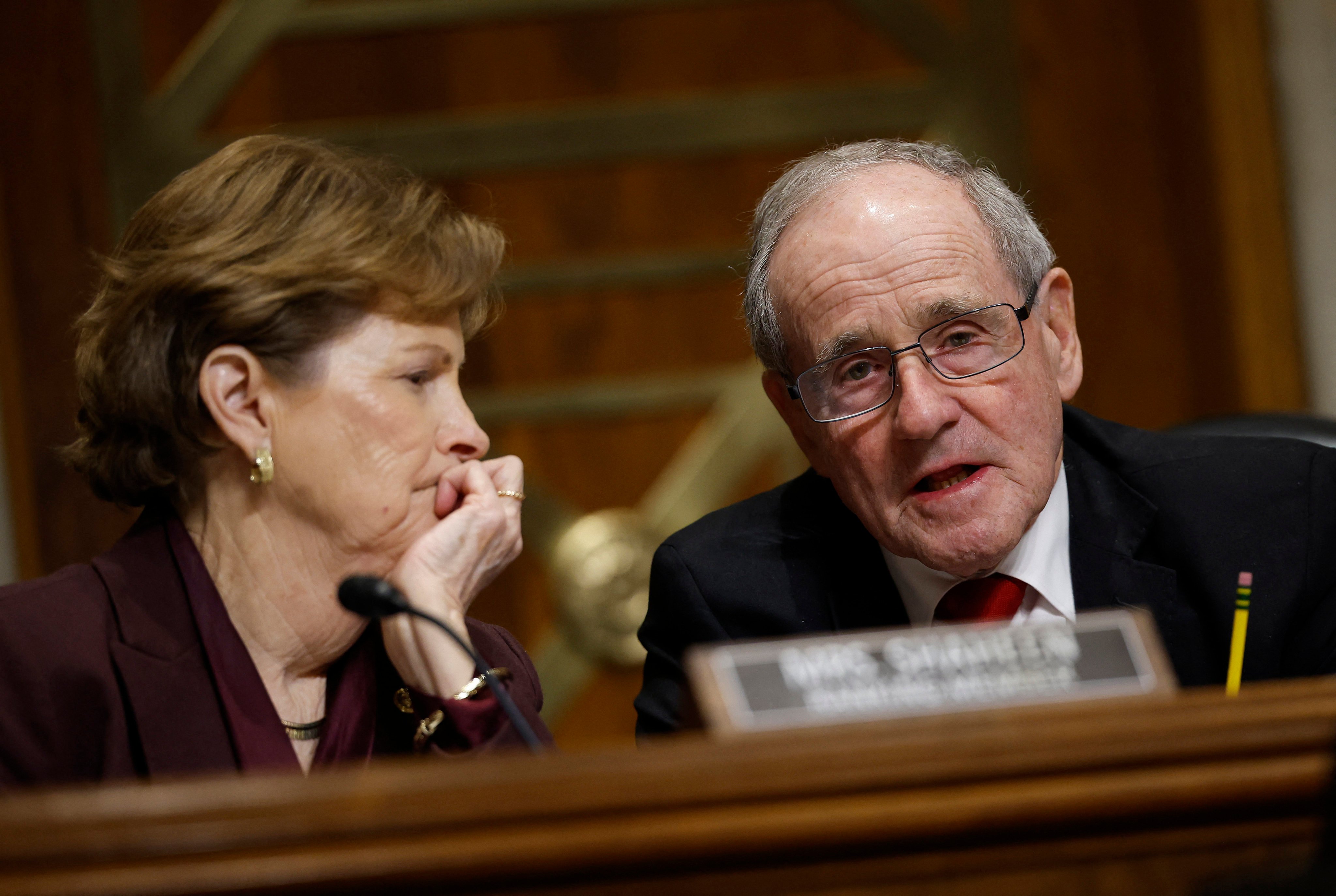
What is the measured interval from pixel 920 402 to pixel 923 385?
0.10 feet

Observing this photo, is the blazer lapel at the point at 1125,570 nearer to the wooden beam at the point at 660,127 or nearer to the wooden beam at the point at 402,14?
the wooden beam at the point at 660,127

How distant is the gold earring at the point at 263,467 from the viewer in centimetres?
146

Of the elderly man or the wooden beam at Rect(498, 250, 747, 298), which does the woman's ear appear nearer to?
the elderly man

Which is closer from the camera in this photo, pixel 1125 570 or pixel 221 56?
pixel 1125 570

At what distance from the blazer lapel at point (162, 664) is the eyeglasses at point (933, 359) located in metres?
0.79

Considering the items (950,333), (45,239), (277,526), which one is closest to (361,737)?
(277,526)

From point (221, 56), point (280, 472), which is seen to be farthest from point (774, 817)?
point (221, 56)

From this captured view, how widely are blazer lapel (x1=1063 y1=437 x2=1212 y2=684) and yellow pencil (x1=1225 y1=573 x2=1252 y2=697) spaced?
5cm

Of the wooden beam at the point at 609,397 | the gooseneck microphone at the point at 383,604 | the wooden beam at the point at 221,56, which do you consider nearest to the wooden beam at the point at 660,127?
the wooden beam at the point at 221,56

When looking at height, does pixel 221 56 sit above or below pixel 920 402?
above

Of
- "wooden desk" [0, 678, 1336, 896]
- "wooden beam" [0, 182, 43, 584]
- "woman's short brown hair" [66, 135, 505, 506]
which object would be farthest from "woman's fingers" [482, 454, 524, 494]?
"wooden beam" [0, 182, 43, 584]

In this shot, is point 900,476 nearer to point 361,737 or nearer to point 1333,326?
point 361,737

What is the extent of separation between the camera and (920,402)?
4.83 ft

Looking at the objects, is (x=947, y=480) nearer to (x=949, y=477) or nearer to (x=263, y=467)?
(x=949, y=477)
